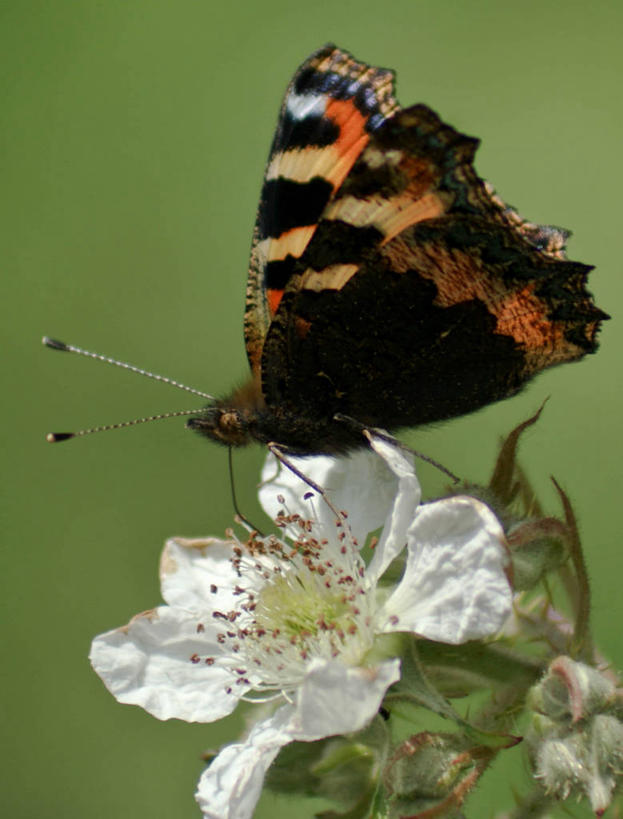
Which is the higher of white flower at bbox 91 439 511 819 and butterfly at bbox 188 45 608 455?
butterfly at bbox 188 45 608 455

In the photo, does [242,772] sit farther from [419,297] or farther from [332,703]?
[419,297]

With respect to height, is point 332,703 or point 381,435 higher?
point 381,435

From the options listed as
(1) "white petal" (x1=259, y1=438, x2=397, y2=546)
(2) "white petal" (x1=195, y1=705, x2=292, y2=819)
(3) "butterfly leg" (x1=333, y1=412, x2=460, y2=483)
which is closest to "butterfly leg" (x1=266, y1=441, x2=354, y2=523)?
(1) "white petal" (x1=259, y1=438, x2=397, y2=546)

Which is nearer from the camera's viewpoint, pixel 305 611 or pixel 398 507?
pixel 398 507

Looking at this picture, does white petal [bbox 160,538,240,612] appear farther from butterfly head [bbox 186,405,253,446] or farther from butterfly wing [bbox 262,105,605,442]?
butterfly wing [bbox 262,105,605,442]

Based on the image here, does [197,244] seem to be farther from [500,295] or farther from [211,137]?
[500,295]

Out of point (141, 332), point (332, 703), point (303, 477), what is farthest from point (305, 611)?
point (141, 332)

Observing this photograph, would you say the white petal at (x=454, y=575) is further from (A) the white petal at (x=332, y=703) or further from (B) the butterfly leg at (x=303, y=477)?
(B) the butterfly leg at (x=303, y=477)
